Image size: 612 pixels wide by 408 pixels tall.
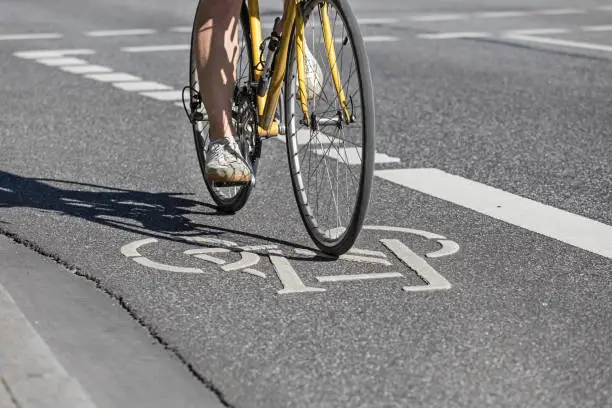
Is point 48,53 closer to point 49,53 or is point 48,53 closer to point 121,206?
point 49,53

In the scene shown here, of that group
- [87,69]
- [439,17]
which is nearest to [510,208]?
[87,69]

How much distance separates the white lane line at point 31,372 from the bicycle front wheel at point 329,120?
1384mm

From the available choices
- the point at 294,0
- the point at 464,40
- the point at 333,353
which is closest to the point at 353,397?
the point at 333,353

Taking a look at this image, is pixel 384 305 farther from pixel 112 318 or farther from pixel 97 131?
pixel 97 131

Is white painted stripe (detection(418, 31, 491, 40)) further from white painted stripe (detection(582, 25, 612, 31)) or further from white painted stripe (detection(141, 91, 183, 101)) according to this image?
white painted stripe (detection(141, 91, 183, 101))

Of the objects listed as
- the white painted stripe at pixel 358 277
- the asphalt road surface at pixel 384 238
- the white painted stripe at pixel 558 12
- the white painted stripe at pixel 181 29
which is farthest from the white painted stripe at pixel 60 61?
the white painted stripe at pixel 358 277

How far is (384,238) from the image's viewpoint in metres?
5.95

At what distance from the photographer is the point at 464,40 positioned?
14.2 metres

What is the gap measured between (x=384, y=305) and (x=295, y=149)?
1.10 m

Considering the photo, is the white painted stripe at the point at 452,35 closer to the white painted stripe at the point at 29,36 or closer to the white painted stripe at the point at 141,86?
the white painted stripe at the point at 29,36

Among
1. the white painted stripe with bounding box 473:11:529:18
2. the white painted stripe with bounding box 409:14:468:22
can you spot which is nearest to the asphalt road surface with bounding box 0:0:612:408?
the white painted stripe with bounding box 409:14:468:22

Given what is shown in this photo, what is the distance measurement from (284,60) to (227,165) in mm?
514

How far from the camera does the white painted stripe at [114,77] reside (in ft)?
37.0

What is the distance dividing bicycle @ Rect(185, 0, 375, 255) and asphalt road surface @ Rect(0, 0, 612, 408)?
193 millimetres
